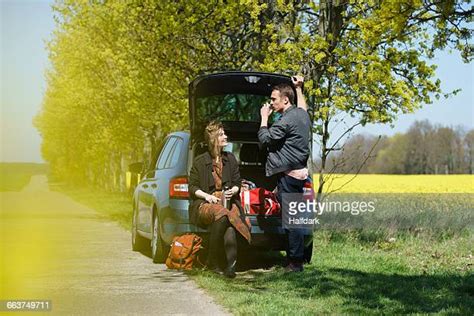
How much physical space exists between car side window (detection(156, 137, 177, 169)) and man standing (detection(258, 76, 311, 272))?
2.56 m

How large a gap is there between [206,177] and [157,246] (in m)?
1.75

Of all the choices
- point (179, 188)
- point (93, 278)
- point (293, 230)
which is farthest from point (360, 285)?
point (93, 278)

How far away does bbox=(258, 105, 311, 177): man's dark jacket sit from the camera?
10.4 meters

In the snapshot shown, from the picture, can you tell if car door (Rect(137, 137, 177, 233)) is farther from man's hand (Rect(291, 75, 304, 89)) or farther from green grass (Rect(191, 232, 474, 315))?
man's hand (Rect(291, 75, 304, 89))

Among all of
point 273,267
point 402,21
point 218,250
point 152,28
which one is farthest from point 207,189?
→ point 152,28

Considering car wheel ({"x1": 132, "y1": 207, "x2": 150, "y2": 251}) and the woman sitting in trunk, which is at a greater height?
the woman sitting in trunk

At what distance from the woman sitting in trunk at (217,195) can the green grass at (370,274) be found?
48 centimetres

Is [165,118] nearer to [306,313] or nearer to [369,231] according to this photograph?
[369,231]

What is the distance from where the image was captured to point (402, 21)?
10.9 metres

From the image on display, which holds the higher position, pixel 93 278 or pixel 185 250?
pixel 185 250

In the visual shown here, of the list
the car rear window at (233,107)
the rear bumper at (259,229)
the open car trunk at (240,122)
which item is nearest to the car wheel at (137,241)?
the car rear window at (233,107)

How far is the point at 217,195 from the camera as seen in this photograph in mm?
11031

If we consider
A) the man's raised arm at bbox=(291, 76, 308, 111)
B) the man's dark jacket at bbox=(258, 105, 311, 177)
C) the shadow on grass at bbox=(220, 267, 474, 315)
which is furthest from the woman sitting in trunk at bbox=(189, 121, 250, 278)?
the man's raised arm at bbox=(291, 76, 308, 111)

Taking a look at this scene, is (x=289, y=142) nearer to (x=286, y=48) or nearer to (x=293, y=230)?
(x=293, y=230)
